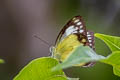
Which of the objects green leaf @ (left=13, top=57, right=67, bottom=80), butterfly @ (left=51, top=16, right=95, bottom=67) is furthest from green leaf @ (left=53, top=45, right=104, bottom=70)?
butterfly @ (left=51, top=16, right=95, bottom=67)

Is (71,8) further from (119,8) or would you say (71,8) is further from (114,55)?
(114,55)

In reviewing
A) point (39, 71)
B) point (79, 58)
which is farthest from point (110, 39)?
point (79, 58)

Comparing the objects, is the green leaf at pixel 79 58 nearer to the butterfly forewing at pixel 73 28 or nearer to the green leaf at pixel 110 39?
the green leaf at pixel 110 39

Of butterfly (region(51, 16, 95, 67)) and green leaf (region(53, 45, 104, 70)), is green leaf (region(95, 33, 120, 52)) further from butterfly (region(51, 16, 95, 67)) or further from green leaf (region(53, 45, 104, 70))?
butterfly (region(51, 16, 95, 67))

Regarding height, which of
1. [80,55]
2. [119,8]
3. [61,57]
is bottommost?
[119,8]

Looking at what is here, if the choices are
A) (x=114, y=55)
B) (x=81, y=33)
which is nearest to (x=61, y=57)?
(x=81, y=33)

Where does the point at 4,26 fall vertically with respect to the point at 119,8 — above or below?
below

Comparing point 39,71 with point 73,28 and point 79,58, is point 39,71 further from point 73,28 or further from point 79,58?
point 73,28
